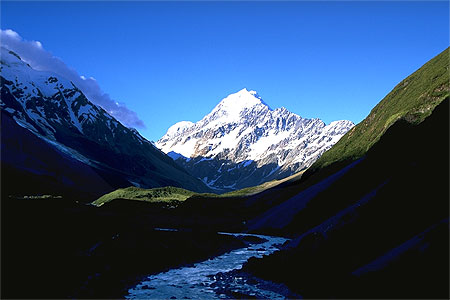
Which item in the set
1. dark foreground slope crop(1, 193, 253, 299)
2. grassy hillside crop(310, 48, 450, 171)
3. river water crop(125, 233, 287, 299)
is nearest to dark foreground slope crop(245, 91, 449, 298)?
river water crop(125, 233, 287, 299)

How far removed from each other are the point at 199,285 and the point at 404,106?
128358 millimetres

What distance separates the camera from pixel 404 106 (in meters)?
144

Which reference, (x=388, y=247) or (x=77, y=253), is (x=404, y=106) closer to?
(x=388, y=247)

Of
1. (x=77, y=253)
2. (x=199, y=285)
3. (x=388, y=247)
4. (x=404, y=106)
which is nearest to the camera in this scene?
(x=388, y=247)

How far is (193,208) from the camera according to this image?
18812 cm

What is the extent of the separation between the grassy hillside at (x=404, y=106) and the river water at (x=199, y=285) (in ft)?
326

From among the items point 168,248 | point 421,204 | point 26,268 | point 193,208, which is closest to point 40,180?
point 193,208

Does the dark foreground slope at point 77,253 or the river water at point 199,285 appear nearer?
the river water at point 199,285

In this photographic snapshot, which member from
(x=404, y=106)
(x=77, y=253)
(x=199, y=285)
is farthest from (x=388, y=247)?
(x=404, y=106)

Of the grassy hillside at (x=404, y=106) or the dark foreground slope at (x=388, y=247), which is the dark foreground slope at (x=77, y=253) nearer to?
the dark foreground slope at (x=388, y=247)

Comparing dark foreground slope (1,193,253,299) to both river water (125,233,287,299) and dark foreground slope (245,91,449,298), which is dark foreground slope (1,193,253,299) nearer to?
river water (125,233,287,299)

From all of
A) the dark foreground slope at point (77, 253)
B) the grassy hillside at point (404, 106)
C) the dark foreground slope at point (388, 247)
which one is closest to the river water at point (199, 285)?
the dark foreground slope at point (77, 253)

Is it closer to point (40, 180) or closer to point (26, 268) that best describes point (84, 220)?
point (26, 268)

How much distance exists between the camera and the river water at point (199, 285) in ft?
144
